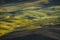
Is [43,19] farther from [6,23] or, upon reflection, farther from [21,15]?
[6,23]

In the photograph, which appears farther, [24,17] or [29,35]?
[24,17]

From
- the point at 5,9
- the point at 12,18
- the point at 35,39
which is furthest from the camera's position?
the point at 5,9

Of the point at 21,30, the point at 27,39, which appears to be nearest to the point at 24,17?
the point at 21,30

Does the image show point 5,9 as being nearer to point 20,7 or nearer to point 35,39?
point 20,7

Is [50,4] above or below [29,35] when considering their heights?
above

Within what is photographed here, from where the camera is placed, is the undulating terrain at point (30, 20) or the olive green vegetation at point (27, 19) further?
the olive green vegetation at point (27, 19)

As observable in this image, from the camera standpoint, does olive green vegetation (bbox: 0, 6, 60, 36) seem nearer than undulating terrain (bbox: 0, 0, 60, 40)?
No

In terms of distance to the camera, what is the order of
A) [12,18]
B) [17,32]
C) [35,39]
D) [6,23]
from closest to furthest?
[35,39]
[17,32]
[6,23]
[12,18]
